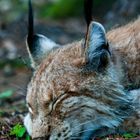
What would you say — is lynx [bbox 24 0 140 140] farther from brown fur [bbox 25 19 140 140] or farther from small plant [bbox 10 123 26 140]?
small plant [bbox 10 123 26 140]

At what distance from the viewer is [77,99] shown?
5.34m

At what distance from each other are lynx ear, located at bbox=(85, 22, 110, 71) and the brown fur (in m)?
0.06

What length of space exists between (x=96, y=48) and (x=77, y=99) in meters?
0.51

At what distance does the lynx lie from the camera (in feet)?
17.5

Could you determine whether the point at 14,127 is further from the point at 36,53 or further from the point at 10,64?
the point at 10,64

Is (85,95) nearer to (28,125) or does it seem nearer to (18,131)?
(28,125)

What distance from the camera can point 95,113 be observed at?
538 centimetres

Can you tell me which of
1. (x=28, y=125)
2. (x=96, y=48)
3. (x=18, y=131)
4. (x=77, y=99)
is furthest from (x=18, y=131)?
(x=96, y=48)

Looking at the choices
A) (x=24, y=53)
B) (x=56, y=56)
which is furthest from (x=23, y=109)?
(x=24, y=53)

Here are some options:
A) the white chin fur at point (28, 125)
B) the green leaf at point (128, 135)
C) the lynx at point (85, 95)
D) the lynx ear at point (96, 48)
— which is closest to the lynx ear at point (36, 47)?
the lynx at point (85, 95)

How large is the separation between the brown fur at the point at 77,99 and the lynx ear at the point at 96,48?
61 mm

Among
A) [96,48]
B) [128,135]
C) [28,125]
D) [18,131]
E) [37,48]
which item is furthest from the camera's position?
[37,48]

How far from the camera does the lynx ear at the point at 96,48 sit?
17.2 feet

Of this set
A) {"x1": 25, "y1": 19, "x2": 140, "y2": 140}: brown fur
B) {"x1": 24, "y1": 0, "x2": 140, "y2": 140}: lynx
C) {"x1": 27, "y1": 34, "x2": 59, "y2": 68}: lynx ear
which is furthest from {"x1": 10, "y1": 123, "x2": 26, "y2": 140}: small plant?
{"x1": 27, "y1": 34, "x2": 59, "y2": 68}: lynx ear
